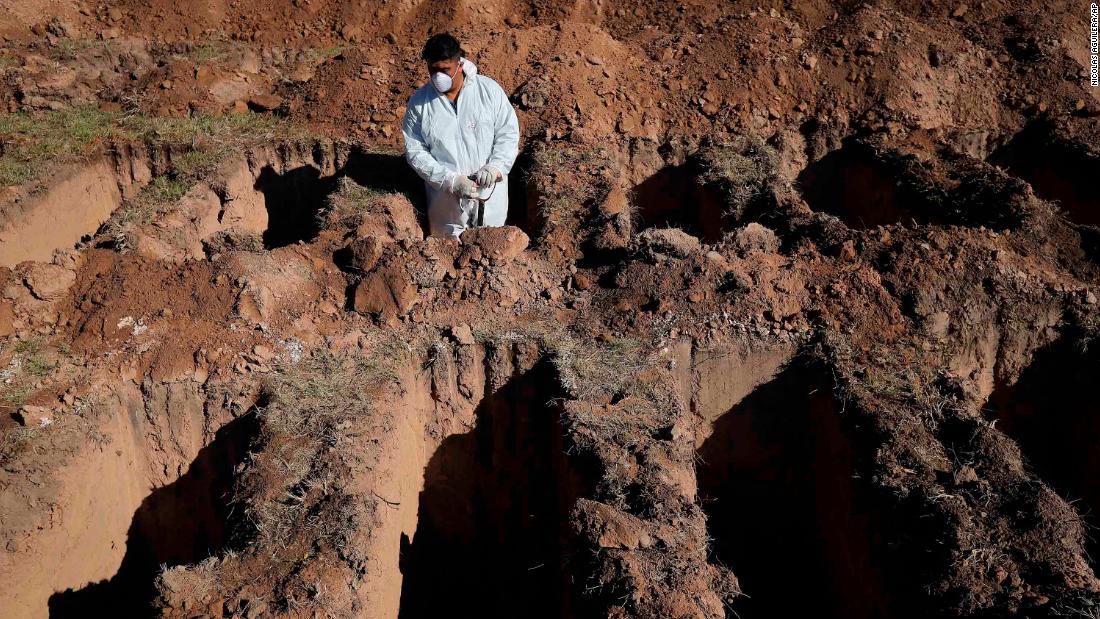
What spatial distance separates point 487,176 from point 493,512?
2.37 m

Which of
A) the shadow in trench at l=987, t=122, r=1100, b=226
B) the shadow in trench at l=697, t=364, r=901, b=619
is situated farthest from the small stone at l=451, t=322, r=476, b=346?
the shadow in trench at l=987, t=122, r=1100, b=226

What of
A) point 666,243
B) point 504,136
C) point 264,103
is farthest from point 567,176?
point 264,103

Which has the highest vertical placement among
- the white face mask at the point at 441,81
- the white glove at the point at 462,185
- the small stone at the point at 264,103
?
the white face mask at the point at 441,81

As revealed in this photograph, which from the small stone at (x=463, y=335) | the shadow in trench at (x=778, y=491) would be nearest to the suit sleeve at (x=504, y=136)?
the small stone at (x=463, y=335)

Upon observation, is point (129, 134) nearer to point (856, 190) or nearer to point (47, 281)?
point (47, 281)

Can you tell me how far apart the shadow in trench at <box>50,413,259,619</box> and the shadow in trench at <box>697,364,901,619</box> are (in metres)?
2.96

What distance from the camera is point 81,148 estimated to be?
846 cm

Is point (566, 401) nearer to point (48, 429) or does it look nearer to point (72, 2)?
point (48, 429)

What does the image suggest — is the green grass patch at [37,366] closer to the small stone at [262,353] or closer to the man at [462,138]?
the small stone at [262,353]

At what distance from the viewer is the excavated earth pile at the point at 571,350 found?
5.00 m

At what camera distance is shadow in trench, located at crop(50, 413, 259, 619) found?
592 centimetres

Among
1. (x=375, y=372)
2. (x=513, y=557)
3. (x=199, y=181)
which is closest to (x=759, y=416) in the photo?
(x=513, y=557)

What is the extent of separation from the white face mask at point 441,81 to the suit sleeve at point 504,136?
48cm

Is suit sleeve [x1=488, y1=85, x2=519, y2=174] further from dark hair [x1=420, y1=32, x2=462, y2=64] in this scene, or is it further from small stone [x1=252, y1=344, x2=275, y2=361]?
small stone [x1=252, y1=344, x2=275, y2=361]
